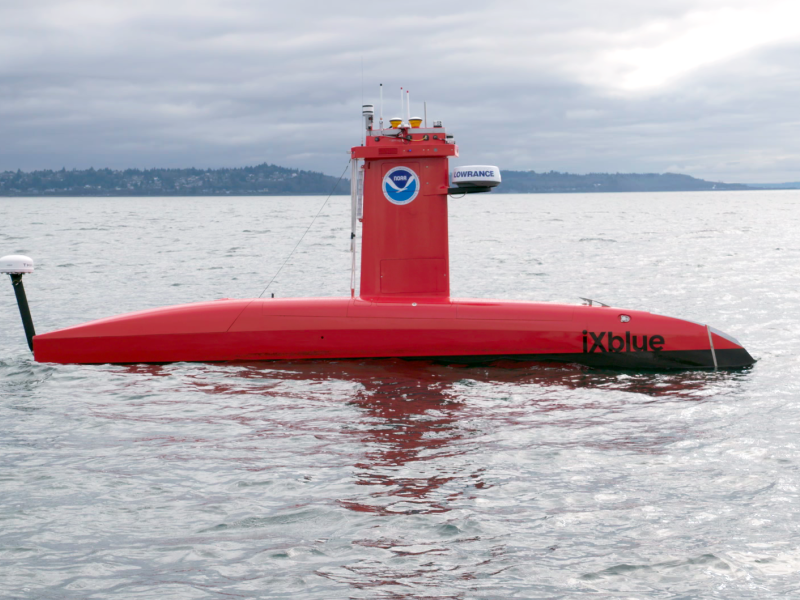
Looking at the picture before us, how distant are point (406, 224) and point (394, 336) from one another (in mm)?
1762

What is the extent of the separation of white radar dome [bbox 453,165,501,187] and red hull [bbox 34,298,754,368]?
5.74 ft

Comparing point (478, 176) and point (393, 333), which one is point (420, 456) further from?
point (478, 176)

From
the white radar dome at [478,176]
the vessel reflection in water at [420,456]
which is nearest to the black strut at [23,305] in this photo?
the vessel reflection in water at [420,456]

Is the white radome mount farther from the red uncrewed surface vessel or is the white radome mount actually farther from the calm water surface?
the calm water surface

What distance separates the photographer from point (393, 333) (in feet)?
37.3

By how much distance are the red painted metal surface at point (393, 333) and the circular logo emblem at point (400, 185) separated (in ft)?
0.79

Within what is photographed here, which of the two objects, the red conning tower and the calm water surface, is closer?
the calm water surface

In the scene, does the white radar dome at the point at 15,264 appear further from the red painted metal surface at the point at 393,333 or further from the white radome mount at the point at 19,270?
the red painted metal surface at the point at 393,333

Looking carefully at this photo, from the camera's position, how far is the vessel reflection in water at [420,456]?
18.5 ft

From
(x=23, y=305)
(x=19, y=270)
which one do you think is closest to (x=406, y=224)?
(x=19, y=270)

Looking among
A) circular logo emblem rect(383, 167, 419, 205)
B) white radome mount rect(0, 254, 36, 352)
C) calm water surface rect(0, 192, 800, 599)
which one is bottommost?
Answer: calm water surface rect(0, 192, 800, 599)

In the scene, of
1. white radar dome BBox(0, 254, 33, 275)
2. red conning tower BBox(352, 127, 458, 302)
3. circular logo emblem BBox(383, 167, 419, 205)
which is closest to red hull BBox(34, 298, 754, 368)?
red conning tower BBox(352, 127, 458, 302)

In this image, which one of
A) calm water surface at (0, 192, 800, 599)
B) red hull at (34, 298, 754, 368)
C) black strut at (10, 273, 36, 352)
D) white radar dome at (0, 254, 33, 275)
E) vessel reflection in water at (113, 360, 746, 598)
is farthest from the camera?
black strut at (10, 273, 36, 352)

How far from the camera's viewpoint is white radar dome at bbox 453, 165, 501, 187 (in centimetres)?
1144
